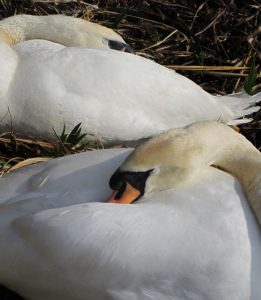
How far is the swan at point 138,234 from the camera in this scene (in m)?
2.63

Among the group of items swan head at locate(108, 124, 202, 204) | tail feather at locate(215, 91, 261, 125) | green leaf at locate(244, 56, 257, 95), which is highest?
swan head at locate(108, 124, 202, 204)

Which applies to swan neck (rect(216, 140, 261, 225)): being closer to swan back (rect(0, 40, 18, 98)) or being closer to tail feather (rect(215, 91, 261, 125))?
tail feather (rect(215, 91, 261, 125))

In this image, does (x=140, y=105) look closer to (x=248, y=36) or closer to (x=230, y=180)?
(x=230, y=180)

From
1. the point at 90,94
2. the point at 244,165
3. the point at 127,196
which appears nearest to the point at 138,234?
the point at 127,196

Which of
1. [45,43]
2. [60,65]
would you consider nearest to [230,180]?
[60,65]

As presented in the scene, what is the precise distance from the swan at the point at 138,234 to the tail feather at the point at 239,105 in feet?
3.96

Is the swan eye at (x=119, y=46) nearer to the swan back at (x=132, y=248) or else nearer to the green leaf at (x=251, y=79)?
the green leaf at (x=251, y=79)

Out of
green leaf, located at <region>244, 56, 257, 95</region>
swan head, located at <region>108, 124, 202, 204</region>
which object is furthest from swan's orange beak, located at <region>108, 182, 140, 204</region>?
green leaf, located at <region>244, 56, 257, 95</region>

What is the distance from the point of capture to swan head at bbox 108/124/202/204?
2.82 m

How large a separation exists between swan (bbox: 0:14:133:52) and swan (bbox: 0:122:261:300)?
1.41m

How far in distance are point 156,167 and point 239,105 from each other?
4.79ft

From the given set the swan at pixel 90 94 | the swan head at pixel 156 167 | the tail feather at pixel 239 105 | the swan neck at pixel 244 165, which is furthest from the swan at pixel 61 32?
the swan head at pixel 156 167

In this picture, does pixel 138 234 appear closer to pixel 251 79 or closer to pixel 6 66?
pixel 6 66

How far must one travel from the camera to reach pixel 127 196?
2840 millimetres
